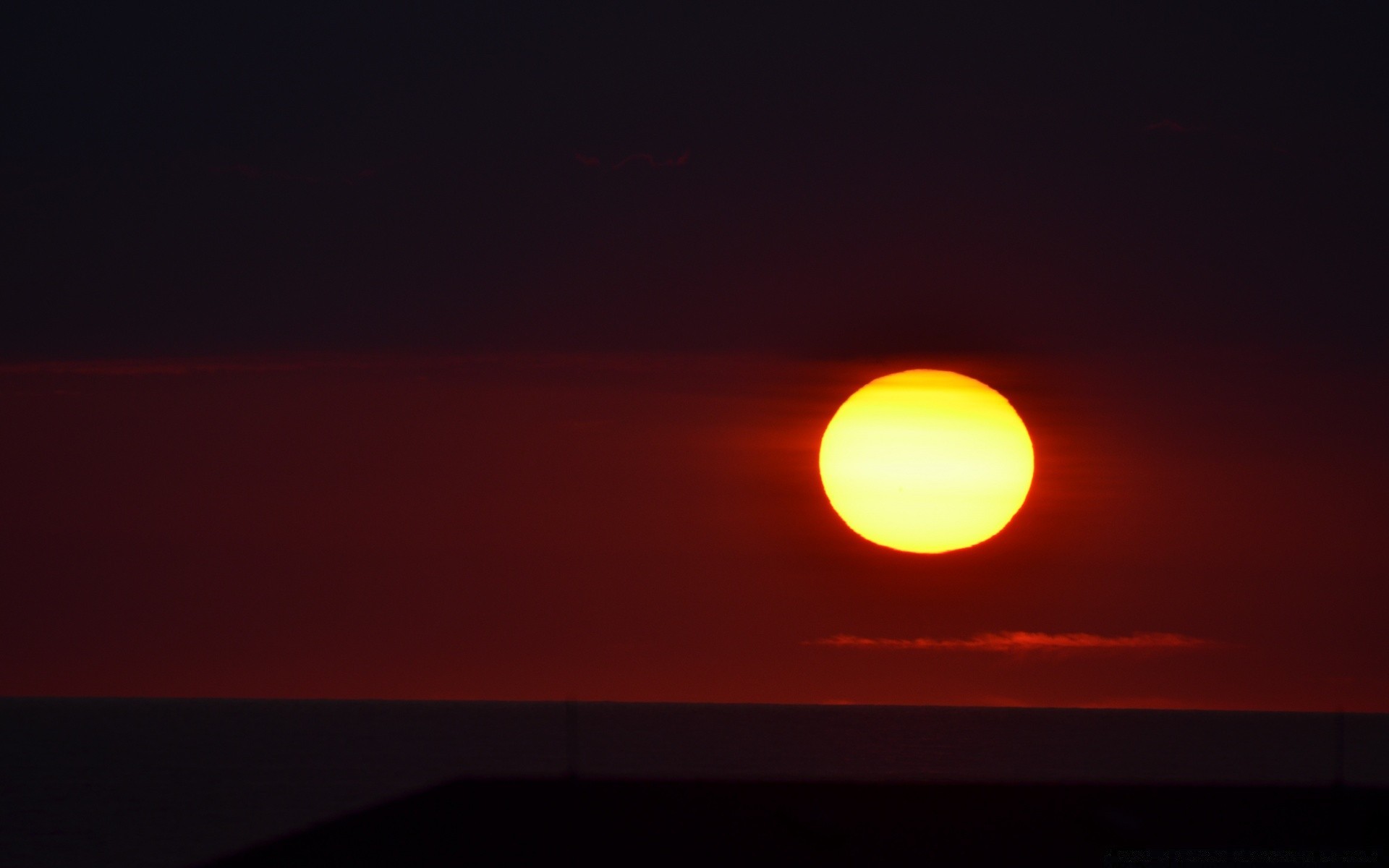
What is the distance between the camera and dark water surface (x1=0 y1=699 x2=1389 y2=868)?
60.1 meters

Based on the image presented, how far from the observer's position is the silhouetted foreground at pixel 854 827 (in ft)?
79.9

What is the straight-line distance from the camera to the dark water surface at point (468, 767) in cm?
6009

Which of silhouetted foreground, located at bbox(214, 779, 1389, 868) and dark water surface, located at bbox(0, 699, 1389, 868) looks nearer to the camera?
silhouetted foreground, located at bbox(214, 779, 1389, 868)

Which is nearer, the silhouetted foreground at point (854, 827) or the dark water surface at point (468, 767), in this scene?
the silhouetted foreground at point (854, 827)

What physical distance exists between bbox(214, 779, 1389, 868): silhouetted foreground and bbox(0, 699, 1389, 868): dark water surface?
58.6 inches

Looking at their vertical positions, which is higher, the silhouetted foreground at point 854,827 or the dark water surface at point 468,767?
the dark water surface at point 468,767

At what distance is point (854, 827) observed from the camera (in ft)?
86.1

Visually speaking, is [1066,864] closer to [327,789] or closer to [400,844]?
[400,844]

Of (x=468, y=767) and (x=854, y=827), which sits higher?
(x=468, y=767)

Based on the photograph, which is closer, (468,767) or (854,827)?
(854,827)

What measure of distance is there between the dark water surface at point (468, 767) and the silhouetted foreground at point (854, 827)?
149cm

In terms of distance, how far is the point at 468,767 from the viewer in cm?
10212

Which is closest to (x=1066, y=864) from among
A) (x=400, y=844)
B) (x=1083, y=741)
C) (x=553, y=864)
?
(x=553, y=864)

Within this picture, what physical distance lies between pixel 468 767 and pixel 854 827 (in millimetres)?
79662
